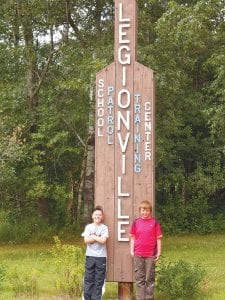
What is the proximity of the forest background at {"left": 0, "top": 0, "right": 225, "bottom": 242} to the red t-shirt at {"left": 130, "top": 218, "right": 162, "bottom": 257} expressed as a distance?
18.8 feet

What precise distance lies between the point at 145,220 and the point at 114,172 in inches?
41.4

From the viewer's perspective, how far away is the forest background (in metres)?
15.2

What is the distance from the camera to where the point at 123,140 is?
357 inches

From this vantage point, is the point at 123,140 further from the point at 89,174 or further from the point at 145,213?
the point at 89,174

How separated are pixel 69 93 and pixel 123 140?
888 cm

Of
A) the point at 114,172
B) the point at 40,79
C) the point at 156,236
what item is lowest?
the point at 156,236

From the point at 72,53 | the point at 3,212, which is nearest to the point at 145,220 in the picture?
the point at 72,53

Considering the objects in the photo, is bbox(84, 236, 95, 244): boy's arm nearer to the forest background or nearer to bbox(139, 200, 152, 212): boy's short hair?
bbox(139, 200, 152, 212): boy's short hair

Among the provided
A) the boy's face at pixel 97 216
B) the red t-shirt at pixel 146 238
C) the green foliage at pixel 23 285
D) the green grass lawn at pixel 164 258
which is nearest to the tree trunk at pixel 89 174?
the green grass lawn at pixel 164 258

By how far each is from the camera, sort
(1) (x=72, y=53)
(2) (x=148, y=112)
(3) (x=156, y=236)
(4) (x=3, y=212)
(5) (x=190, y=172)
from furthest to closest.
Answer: (5) (x=190, y=172)
(4) (x=3, y=212)
(1) (x=72, y=53)
(2) (x=148, y=112)
(3) (x=156, y=236)

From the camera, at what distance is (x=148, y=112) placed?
904cm

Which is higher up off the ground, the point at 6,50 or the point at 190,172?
the point at 6,50

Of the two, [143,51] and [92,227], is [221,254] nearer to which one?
[143,51]

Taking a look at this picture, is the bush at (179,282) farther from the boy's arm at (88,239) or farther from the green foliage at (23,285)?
the green foliage at (23,285)
